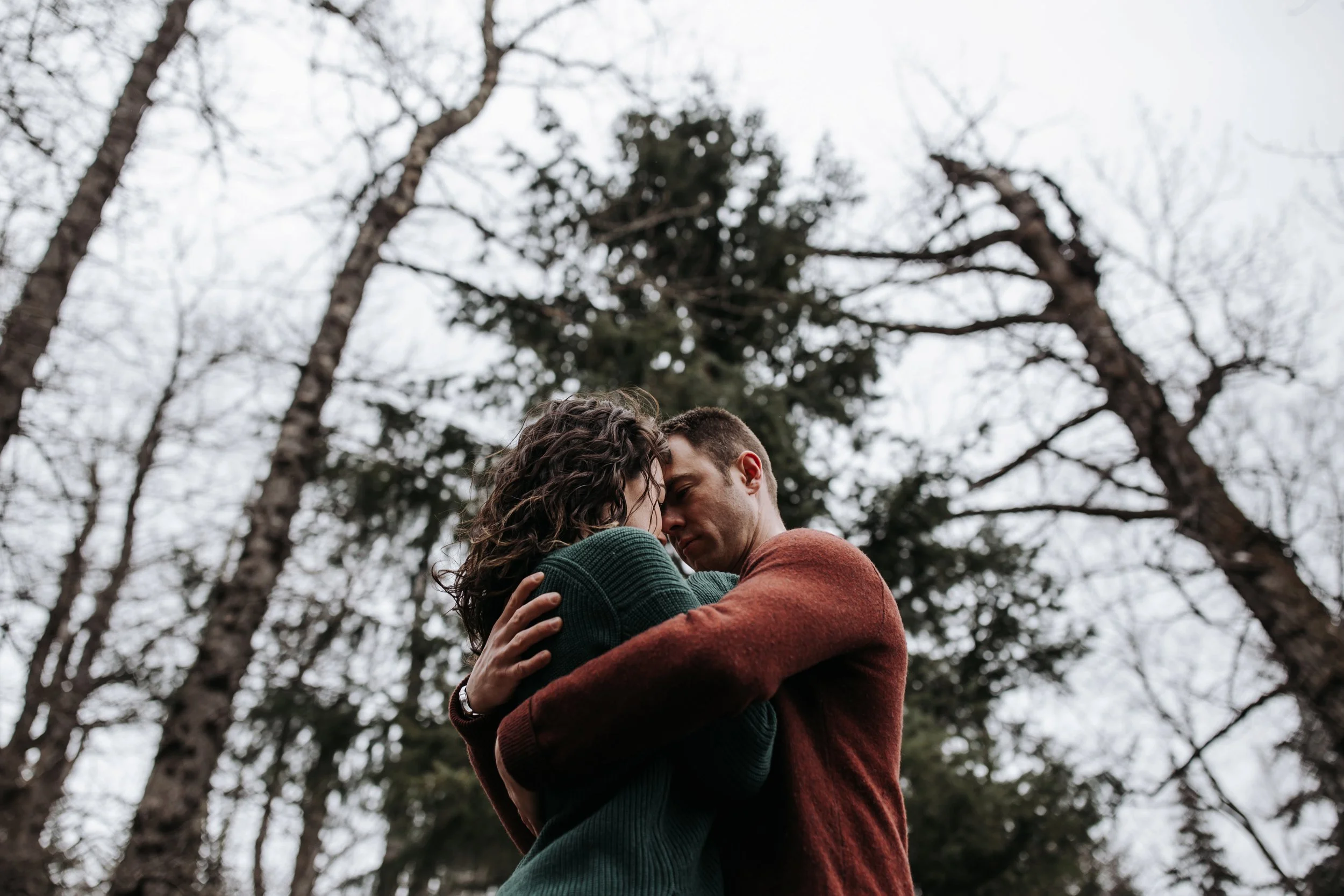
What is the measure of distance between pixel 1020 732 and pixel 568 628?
6951 millimetres

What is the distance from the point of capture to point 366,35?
6.66 metres

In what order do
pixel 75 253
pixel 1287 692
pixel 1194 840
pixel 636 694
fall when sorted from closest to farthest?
pixel 636 694 < pixel 1287 692 < pixel 75 253 < pixel 1194 840

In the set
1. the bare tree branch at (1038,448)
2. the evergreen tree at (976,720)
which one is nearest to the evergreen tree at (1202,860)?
the evergreen tree at (976,720)

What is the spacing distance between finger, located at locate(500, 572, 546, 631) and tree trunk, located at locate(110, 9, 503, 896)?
310cm

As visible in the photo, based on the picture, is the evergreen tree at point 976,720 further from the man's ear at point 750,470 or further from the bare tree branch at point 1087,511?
the man's ear at point 750,470

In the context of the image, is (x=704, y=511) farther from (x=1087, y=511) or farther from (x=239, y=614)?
(x=1087, y=511)

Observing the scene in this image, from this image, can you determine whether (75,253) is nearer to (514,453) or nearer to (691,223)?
(514,453)

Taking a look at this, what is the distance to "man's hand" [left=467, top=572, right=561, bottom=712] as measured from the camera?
5.61 ft

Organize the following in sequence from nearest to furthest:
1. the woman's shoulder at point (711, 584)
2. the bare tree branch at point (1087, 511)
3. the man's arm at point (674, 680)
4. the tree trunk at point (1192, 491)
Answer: the man's arm at point (674, 680) < the woman's shoulder at point (711, 584) < the tree trunk at point (1192, 491) < the bare tree branch at point (1087, 511)

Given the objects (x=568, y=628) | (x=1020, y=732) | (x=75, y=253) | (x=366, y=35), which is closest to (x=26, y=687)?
(x=75, y=253)

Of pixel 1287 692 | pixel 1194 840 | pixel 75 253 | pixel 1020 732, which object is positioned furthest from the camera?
pixel 1194 840

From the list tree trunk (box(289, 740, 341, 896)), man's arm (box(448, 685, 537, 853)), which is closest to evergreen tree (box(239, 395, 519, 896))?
tree trunk (box(289, 740, 341, 896))

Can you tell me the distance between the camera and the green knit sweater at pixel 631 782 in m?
1.51

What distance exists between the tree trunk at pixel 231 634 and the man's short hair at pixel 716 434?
3.14 m
